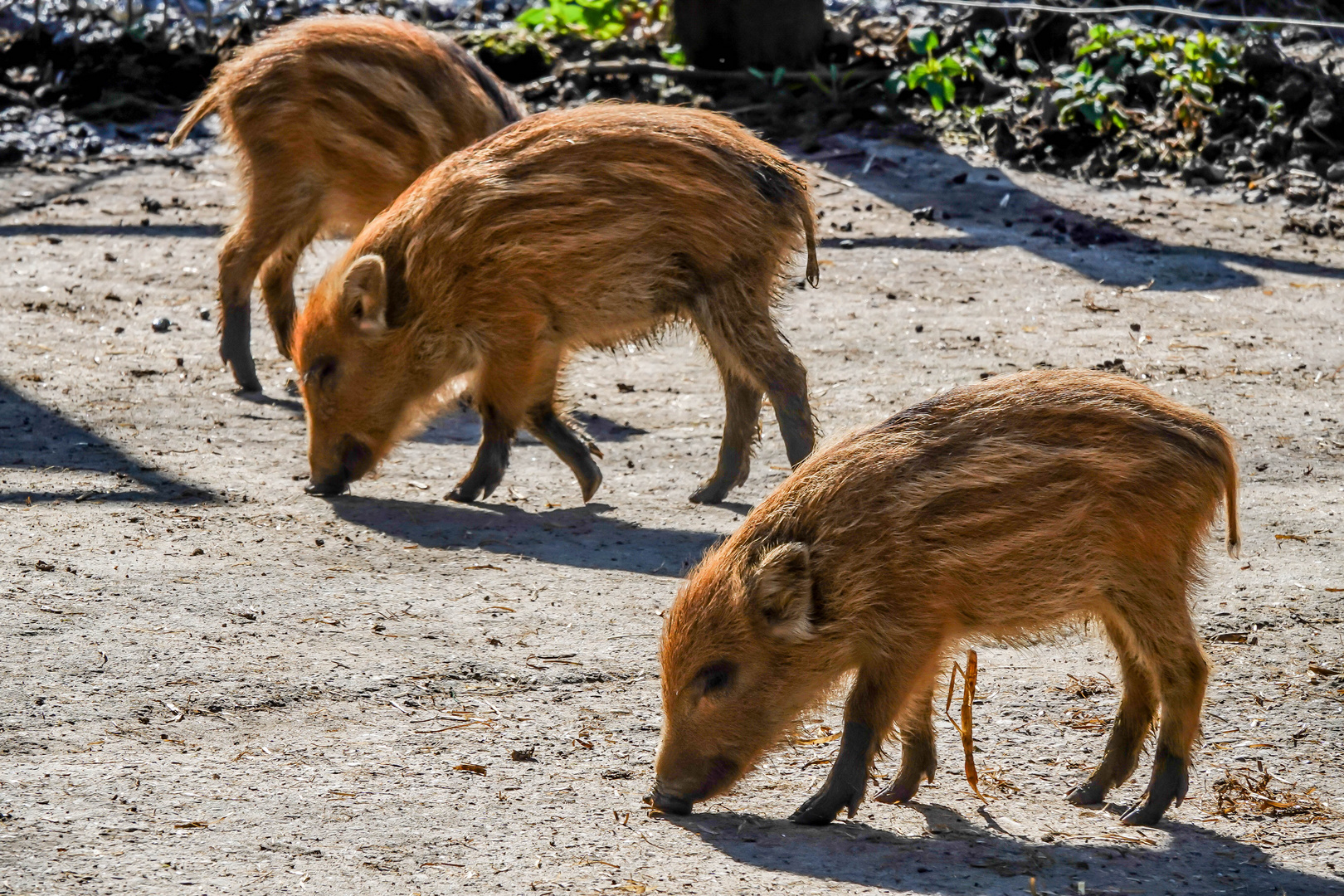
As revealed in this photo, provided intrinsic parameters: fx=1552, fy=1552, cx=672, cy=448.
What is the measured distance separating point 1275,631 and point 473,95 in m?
4.24

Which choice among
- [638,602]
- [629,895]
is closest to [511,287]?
[638,602]

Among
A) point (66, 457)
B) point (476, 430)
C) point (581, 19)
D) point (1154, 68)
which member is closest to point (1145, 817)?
point (476, 430)

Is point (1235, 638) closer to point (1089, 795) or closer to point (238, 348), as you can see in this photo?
point (1089, 795)

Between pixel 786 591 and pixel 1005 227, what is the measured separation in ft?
19.3

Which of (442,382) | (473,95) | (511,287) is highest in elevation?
(473,95)

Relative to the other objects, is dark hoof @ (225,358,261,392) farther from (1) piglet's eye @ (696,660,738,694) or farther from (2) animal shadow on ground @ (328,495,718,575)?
(1) piglet's eye @ (696,660,738,694)

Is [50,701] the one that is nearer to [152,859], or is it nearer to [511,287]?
[152,859]

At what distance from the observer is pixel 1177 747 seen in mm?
3682

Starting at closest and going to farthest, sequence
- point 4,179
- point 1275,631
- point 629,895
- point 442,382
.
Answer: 1. point 629,895
2. point 1275,631
3. point 442,382
4. point 4,179

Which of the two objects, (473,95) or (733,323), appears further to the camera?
(473,95)

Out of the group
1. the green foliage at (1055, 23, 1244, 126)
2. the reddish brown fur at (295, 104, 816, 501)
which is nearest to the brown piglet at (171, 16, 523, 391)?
the reddish brown fur at (295, 104, 816, 501)

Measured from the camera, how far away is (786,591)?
357cm

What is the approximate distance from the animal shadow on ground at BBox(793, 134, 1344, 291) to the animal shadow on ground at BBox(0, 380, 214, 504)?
4280 mm

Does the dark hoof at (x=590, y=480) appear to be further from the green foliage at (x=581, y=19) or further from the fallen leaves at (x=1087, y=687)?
the green foliage at (x=581, y=19)
